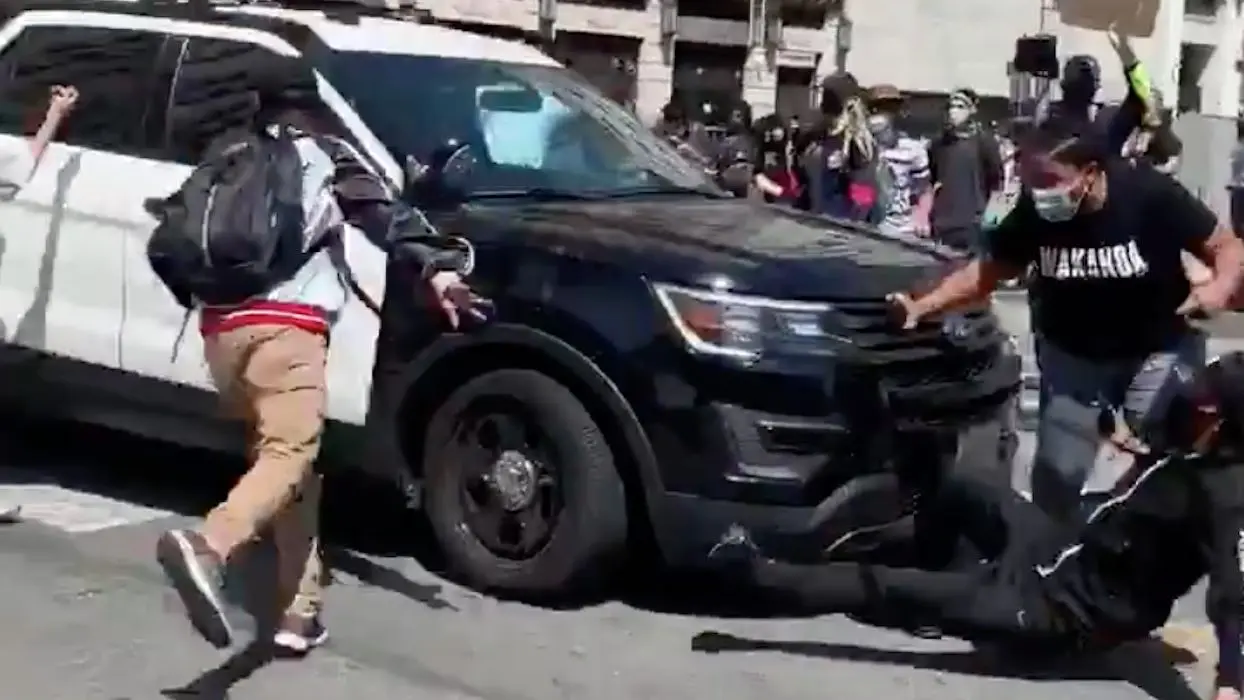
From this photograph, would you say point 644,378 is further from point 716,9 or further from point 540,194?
point 716,9

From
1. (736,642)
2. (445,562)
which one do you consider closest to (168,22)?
(445,562)

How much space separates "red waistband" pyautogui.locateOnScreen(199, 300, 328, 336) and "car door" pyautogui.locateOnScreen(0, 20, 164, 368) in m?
1.75

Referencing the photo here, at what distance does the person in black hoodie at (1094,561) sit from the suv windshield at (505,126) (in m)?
1.55

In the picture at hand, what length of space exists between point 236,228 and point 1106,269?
246 centimetres

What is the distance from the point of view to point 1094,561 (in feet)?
18.4

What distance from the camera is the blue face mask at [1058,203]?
18.8 ft

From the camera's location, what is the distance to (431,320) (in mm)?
6301

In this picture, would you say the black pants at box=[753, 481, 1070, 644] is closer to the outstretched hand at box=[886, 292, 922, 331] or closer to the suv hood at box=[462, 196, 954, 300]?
the outstretched hand at box=[886, 292, 922, 331]

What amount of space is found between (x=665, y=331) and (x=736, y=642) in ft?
3.24

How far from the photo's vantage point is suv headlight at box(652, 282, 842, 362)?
5.88 metres

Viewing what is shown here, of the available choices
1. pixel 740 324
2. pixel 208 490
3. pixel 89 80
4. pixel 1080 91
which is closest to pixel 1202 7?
pixel 1080 91

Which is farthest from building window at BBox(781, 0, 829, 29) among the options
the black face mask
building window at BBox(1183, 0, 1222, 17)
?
the black face mask

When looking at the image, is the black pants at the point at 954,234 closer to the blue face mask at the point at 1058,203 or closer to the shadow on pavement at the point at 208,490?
the shadow on pavement at the point at 208,490

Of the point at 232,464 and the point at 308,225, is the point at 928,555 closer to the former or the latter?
the point at 308,225
